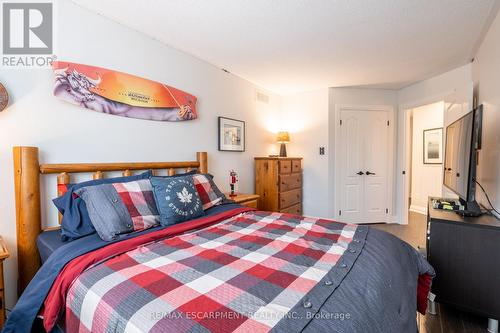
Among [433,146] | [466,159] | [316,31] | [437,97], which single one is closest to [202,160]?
[316,31]

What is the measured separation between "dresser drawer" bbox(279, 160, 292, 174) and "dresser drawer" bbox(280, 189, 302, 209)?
330 millimetres

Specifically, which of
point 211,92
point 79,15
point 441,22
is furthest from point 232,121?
point 441,22

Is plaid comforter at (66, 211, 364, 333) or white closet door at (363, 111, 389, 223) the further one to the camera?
white closet door at (363, 111, 389, 223)

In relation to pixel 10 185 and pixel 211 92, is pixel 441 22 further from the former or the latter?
pixel 10 185

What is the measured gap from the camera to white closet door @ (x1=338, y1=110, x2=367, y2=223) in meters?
4.05

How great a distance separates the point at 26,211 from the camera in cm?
150

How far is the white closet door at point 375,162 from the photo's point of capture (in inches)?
160

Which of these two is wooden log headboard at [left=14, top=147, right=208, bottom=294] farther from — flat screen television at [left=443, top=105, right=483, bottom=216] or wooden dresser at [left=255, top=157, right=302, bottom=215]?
flat screen television at [left=443, top=105, right=483, bottom=216]

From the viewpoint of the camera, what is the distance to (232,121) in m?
3.18

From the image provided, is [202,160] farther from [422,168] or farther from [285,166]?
[422,168]

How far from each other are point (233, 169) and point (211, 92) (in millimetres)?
1042

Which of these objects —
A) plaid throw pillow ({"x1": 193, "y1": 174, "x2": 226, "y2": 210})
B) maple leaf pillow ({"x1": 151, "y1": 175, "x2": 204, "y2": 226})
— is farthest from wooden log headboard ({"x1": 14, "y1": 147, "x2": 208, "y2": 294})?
plaid throw pillow ({"x1": 193, "y1": 174, "x2": 226, "y2": 210})

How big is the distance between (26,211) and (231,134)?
85.4 inches

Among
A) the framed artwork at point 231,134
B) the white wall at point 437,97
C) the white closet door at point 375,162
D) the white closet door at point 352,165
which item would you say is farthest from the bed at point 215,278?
the white closet door at point 375,162
